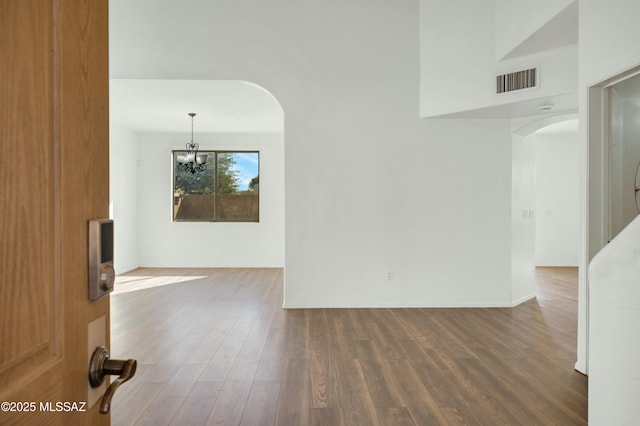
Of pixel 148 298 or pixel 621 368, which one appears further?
pixel 148 298

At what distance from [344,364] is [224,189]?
6.76 m

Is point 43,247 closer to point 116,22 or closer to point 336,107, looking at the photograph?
point 336,107

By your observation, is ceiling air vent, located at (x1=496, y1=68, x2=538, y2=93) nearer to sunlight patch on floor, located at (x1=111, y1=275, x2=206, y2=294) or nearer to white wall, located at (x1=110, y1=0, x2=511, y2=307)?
white wall, located at (x1=110, y1=0, x2=511, y2=307)

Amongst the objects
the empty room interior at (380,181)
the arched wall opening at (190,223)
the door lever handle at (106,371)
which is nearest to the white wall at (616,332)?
the empty room interior at (380,181)

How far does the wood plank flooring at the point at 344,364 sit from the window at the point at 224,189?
3706mm

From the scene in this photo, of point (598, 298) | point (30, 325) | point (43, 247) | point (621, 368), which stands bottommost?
point (621, 368)

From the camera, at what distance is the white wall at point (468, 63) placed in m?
4.38

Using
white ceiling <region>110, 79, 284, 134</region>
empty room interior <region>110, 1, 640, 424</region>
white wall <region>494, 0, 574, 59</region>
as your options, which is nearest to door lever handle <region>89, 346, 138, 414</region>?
empty room interior <region>110, 1, 640, 424</region>

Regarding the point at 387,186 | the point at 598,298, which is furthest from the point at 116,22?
the point at 598,298

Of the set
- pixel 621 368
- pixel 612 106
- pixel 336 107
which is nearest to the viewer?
pixel 621 368

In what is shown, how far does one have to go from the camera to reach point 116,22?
5277mm

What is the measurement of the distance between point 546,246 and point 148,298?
8.63 metres

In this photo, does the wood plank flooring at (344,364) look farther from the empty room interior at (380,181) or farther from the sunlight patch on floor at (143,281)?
the sunlight patch on floor at (143,281)

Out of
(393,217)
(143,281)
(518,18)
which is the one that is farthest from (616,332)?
(143,281)
